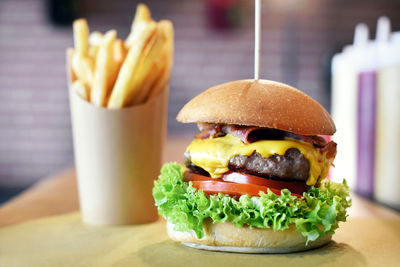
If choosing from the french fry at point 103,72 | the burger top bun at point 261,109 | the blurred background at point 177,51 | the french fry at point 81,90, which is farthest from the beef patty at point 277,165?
the blurred background at point 177,51

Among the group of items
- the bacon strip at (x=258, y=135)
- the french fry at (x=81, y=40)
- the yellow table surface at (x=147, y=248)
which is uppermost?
the french fry at (x=81, y=40)

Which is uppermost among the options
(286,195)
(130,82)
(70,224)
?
(130,82)

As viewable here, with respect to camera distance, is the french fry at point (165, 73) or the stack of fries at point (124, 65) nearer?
the stack of fries at point (124, 65)

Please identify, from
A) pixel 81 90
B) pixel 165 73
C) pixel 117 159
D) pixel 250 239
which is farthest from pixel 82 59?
pixel 250 239

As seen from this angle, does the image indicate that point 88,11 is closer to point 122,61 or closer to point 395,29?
point 395,29

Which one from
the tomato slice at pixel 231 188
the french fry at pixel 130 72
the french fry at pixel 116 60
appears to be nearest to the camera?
the tomato slice at pixel 231 188

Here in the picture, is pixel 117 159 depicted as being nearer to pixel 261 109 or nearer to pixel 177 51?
pixel 261 109

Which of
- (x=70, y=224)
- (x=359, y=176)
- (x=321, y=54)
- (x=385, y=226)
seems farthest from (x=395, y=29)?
(x=70, y=224)

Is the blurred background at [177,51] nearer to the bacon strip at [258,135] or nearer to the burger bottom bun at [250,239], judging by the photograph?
the bacon strip at [258,135]
